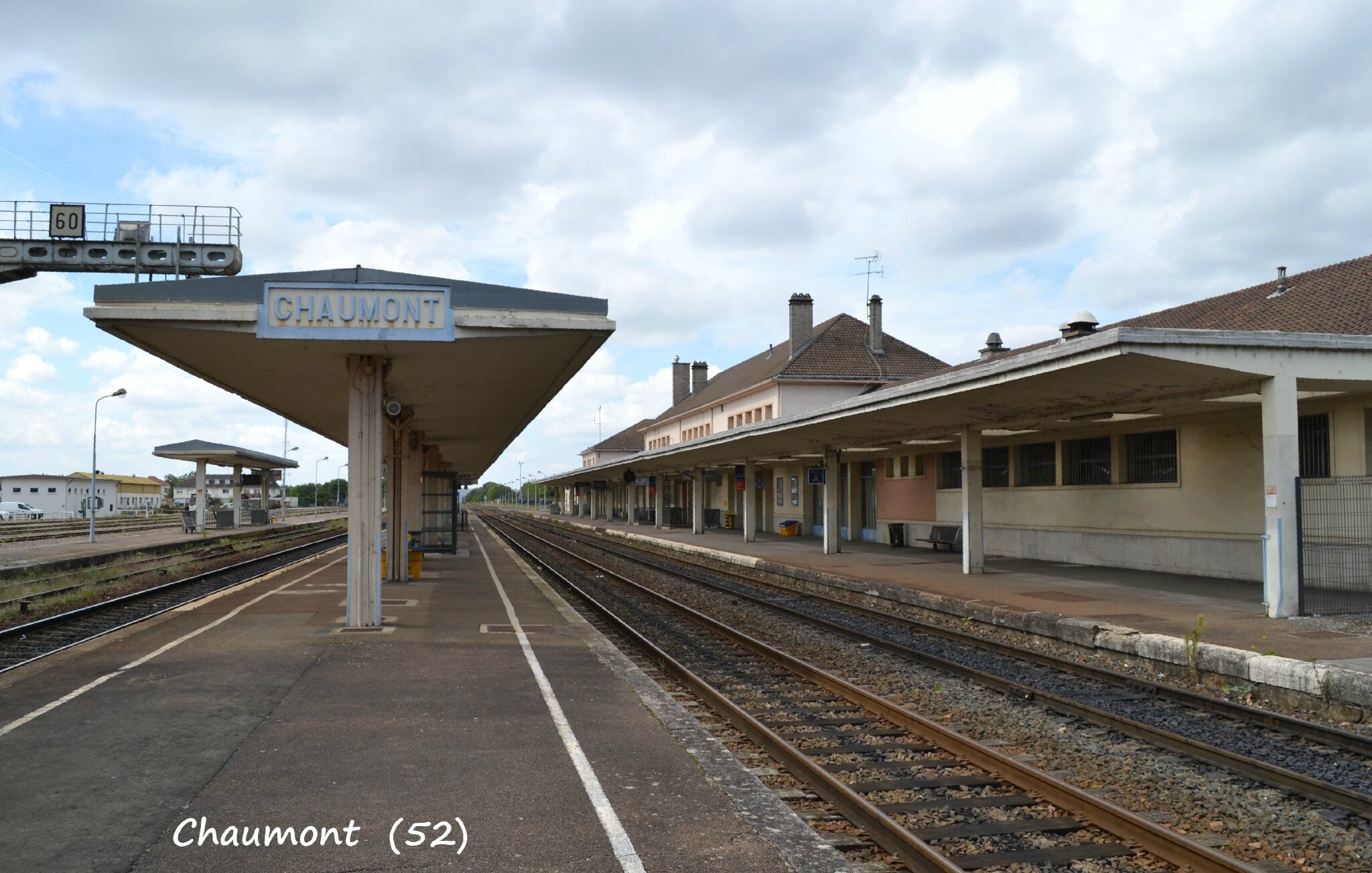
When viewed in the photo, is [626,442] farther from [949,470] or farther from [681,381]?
[949,470]

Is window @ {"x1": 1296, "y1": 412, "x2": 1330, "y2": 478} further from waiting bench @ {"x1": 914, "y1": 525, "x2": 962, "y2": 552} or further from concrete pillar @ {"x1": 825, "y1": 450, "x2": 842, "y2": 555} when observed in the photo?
concrete pillar @ {"x1": 825, "y1": 450, "x2": 842, "y2": 555}

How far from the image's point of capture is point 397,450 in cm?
2014

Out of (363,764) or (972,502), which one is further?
Result: (972,502)

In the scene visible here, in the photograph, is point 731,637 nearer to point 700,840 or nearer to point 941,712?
point 941,712

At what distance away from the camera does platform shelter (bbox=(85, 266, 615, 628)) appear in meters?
10.7

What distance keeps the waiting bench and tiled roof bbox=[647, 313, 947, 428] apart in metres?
17.1

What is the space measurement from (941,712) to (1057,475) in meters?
15.8

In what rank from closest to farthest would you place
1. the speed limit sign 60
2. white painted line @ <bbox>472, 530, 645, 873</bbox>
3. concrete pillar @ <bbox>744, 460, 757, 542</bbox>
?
white painted line @ <bbox>472, 530, 645, 873</bbox> < the speed limit sign 60 < concrete pillar @ <bbox>744, 460, 757, 542</bbox>

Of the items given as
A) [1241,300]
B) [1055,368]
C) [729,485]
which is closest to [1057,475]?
[1241,300]

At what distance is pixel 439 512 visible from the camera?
28.8 metres

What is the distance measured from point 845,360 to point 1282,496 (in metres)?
35.0

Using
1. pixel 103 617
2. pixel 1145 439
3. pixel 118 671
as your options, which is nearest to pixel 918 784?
pixel 118 671

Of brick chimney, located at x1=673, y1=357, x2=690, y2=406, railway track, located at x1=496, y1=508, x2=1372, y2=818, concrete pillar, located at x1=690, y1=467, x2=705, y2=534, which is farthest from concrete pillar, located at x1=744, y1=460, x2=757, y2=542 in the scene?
brick chimney, located at x1=673, y1=357, x2=690, y2=406

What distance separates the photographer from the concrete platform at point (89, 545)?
26.0m
